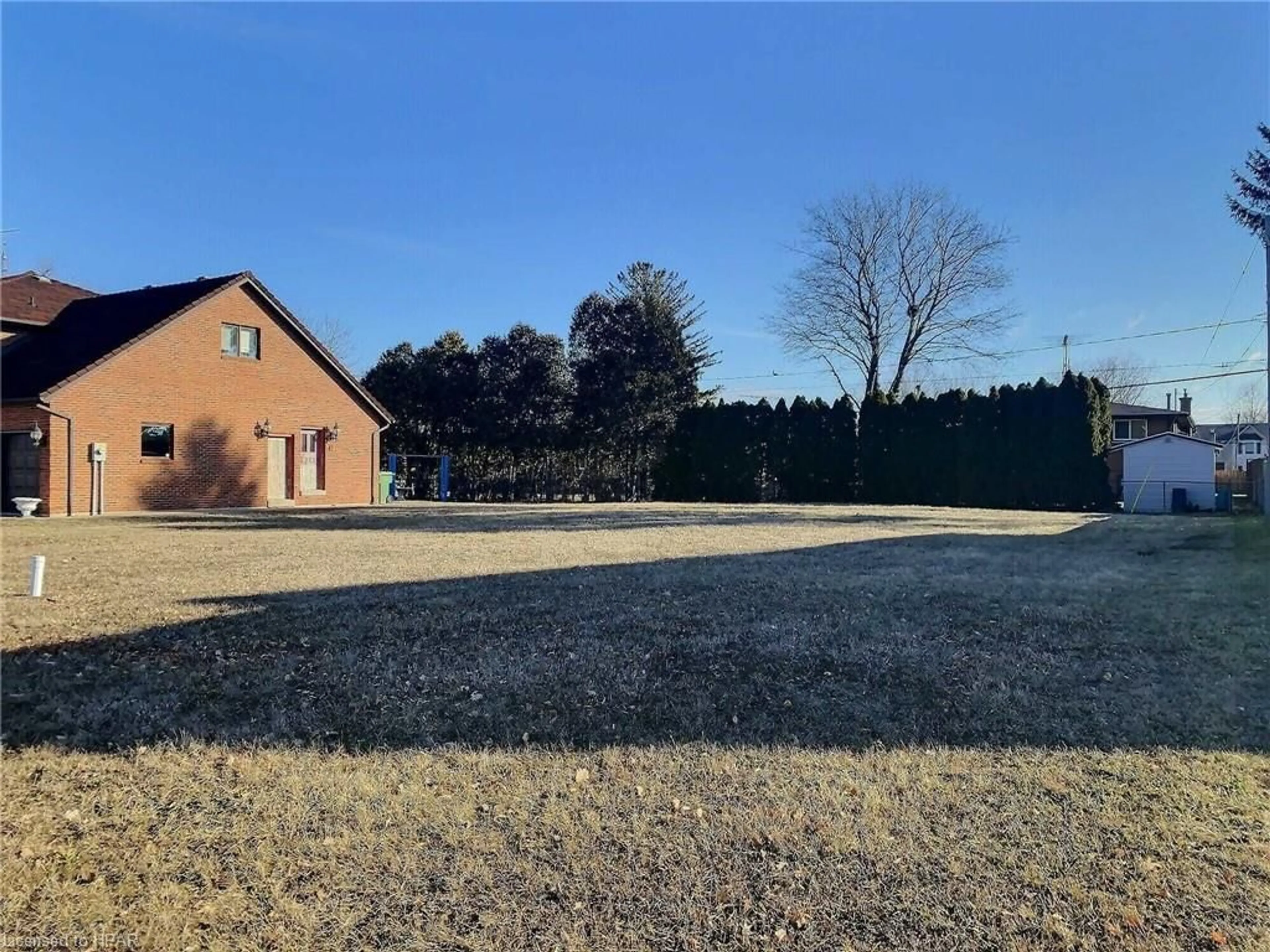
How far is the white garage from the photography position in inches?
1051

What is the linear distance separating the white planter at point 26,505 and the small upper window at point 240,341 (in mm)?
5934

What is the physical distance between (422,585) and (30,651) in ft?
10.1

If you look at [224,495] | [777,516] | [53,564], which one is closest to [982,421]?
[777,516]

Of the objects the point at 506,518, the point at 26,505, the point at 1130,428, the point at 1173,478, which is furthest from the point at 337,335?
the point at 1130,428

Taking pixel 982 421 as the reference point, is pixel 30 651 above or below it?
below

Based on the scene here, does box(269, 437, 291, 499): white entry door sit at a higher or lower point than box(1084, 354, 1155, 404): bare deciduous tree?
lower

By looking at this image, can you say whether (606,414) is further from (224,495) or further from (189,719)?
(189,719)

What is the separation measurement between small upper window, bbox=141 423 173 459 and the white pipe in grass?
1417 centimetres

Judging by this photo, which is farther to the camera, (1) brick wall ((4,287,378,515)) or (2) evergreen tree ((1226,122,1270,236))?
(1) brick wall ((4,287,378,515))

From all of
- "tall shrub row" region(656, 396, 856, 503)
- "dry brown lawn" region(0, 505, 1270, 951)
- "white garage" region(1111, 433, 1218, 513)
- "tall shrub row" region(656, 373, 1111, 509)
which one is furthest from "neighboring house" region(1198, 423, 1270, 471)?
"dry brown lawn" region(0, 505, 1270, 951)

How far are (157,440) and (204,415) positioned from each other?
4.35ft

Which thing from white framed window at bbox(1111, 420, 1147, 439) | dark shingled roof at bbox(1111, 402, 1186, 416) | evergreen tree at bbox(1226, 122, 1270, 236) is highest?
evergreen tree at bbox(1226, 122, 1270, 236)

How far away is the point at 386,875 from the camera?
7.83 feet

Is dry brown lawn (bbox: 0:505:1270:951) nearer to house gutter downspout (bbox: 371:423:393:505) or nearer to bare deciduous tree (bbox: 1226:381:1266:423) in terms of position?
house gutter downspout (bbox: 371:423:393:505)
